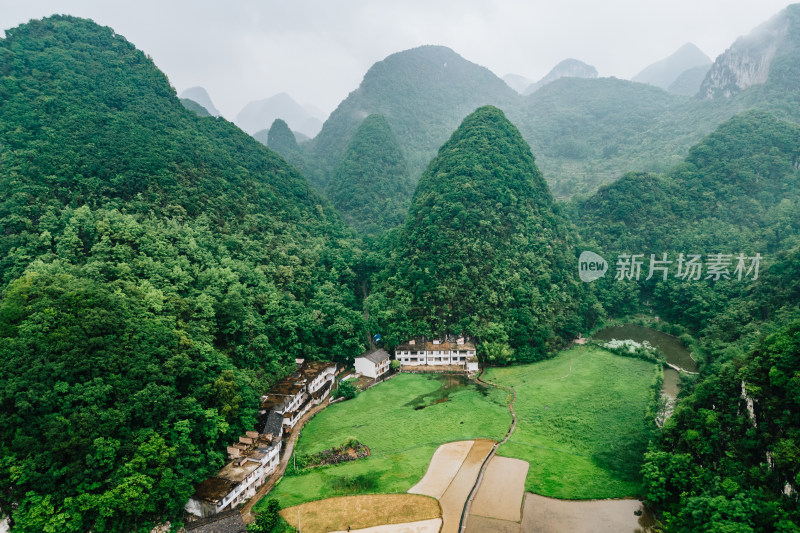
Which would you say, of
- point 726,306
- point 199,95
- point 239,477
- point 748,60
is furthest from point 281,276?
point 199,95

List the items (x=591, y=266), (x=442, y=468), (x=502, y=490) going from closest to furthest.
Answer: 1. (x=502, y=490)
2. (x=442, y=468)
3. (x=591, y=266)

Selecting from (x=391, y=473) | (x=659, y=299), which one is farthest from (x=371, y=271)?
(x=659, y=299)

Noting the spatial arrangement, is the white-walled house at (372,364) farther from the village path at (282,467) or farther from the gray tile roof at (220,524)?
the gray tile roof at (220,524)

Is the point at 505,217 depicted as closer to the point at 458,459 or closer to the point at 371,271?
the point at 371,271

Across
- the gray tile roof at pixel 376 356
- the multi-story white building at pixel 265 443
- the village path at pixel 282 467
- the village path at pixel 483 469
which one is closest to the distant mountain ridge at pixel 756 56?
the village path at pixel 483 469

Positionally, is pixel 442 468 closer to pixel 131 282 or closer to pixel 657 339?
pixel 131 282

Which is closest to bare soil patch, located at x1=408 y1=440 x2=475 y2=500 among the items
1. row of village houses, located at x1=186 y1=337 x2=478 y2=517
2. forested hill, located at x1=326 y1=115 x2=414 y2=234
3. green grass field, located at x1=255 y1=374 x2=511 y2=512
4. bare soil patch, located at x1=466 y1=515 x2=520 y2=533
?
green grass field, located at x1=255 y1=374 x2=511 y2=512
